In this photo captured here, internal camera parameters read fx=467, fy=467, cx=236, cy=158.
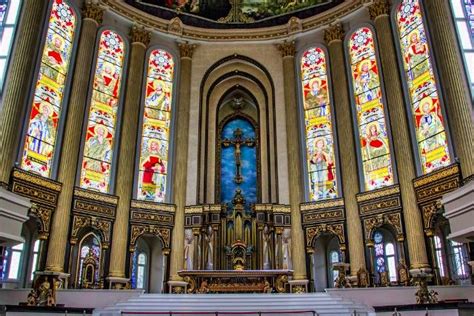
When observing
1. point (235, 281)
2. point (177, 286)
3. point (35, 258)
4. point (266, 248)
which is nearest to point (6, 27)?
point (35, 258)

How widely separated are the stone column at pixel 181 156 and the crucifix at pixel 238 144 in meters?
3.14

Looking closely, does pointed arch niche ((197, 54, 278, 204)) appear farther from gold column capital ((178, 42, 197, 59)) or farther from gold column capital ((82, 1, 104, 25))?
gold column capital ((82, 1, 104, 25))

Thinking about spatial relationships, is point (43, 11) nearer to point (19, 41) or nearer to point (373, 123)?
point (19, 41)

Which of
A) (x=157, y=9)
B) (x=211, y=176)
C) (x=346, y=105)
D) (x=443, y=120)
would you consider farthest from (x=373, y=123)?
(x=157, y=9)

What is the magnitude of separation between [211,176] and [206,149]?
153cm

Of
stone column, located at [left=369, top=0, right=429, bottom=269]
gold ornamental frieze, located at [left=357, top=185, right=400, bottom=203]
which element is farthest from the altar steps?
gold ornamental frieze, located at [left=357, top=185, right=400, bottom=203]

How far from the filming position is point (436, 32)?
1862 centimetres

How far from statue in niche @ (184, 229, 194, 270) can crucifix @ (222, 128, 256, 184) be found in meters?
4.64

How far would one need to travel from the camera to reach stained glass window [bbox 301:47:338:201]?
2288 centimetres

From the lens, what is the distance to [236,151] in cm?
2594

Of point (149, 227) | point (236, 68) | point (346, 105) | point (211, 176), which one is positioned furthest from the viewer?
point (236, 68)

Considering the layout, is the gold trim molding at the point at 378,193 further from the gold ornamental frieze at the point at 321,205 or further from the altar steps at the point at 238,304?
the altar steps at the point at 238,304

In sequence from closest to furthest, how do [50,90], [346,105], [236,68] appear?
[50,90]
[346,105]
[236,68]

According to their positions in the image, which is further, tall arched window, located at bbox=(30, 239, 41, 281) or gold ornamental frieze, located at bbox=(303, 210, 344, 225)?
gold ornamental frieze, located at bbox=(303, 210, 344, 225)
